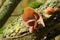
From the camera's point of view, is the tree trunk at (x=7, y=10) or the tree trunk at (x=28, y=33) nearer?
the tree trunk at (x=28, y=33)

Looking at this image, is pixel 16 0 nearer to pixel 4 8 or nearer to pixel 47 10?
pixel 4 8

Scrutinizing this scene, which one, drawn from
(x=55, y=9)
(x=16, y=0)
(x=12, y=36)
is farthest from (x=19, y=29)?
(x=16, y=0)

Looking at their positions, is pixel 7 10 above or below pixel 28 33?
below

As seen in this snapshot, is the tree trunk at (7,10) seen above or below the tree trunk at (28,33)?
below

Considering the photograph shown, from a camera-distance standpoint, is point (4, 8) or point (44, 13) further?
point (4, 8)

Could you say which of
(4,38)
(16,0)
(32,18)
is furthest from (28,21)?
(16,0)

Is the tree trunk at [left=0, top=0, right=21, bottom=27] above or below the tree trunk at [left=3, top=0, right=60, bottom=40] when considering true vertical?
below

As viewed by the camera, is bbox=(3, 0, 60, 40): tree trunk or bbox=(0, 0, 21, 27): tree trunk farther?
bbox=(0, 0, 21, 27): tree trunk

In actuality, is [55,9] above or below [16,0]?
above

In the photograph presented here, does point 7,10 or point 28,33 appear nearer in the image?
point 28,33
